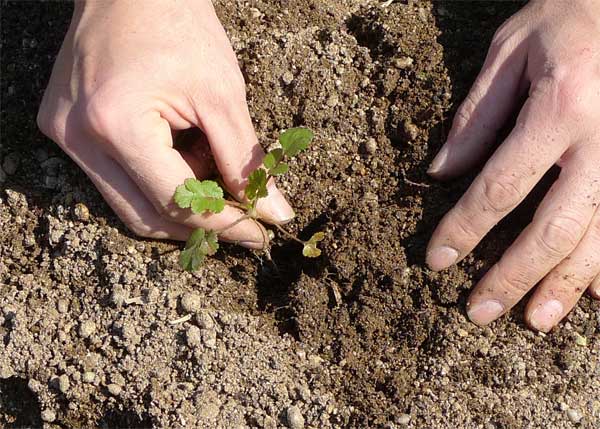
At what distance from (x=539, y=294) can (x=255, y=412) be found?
0.91m

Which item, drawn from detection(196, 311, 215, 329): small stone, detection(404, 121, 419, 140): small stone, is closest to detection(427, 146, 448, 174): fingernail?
detection(404, 121, 419, 140): small stone

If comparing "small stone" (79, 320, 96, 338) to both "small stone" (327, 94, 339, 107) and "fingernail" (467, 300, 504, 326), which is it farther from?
"fingernail" (467, 300, 504, 326)

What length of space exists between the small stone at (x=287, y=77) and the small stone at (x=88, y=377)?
1.13m

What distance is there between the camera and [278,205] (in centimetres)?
223

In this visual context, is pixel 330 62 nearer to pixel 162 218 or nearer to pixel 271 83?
pixel 271 83

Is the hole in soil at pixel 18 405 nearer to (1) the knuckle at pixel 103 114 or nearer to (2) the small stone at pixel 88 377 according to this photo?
(2) the small stone at pixel 88 377

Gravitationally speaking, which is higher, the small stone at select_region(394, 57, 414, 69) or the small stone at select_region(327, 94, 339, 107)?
the small stone at select_region(394, 57, 414, 69)

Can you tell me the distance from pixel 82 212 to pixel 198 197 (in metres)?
0.50

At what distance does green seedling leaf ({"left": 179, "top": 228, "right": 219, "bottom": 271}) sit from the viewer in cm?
206

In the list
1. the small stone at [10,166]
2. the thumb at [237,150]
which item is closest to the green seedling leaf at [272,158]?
the thumb at [237,150]

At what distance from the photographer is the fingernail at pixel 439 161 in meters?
2.19

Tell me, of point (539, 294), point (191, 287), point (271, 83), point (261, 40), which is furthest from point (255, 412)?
point (261, 40)

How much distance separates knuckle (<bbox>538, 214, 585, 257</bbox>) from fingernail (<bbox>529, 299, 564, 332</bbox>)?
16 centimetres

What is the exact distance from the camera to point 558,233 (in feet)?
6.64
